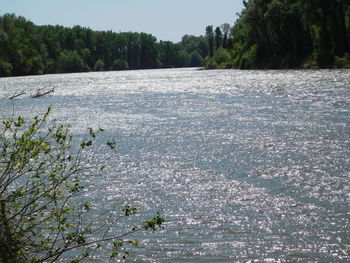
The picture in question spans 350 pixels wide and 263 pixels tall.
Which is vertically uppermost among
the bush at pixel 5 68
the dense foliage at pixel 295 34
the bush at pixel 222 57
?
the dense foliage at pixel 295 34

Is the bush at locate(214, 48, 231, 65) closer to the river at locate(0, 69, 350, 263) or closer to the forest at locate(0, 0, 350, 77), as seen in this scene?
the forest at locate(0, 0, 350, 77)

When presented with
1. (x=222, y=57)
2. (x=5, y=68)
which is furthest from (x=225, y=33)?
(x=5, y=68)

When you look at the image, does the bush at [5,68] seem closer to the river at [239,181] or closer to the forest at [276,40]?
the forest at [276,40]

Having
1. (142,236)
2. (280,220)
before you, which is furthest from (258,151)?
(142,236)

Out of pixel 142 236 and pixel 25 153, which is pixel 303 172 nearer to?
pixel 142 236

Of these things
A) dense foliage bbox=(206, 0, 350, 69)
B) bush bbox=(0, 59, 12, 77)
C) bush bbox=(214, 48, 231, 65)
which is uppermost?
dense foliage bbox=(206, 0, 350, 69)

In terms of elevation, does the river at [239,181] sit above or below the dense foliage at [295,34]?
below

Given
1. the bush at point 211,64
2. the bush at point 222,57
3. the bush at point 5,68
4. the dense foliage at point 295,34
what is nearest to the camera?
the dense foliage at point 295,34

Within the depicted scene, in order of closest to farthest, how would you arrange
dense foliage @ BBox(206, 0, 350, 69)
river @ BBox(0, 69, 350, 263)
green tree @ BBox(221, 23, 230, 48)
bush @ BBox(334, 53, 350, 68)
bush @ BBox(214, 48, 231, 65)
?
river @ BBox(0, 69, 350, 263), bush @ BBox(334, 53, 350, 68), dense foliage @ BBox(206, 0, 350, 69), bush @ BBox(214, 48, 231, 65), green tree @ BBox(221, 23, 230, 48)

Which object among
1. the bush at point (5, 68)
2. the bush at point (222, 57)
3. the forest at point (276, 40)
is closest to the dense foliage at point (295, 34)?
the forest at point (276, 40)

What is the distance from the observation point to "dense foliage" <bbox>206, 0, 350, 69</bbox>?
80938mm

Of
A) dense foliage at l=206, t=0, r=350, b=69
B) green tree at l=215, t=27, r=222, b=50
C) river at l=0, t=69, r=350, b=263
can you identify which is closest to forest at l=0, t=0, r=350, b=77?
dense foliage at l=206, t=0, r=350, b=69

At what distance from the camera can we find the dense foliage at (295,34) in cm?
8094

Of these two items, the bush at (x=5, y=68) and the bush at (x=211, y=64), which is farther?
the bush at (x=211, y=64)
